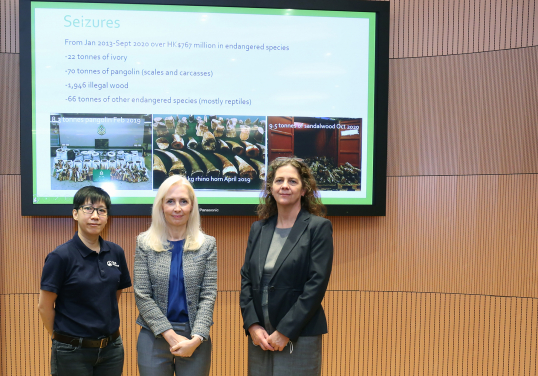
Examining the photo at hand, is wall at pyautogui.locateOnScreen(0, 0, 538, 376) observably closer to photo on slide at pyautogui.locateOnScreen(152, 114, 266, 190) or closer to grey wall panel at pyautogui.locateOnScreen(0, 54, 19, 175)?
grey wall panel at pyautogui.locateOnScreen(0, 54, 19, 175)

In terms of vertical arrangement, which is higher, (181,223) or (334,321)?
(181,223)

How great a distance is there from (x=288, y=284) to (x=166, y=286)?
1.99ft

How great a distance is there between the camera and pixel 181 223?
218 centimetres

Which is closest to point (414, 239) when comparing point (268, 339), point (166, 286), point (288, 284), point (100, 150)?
point (288, 284)

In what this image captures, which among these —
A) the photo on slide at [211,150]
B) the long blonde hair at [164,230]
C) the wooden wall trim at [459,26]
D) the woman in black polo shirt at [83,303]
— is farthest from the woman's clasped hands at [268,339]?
the wooden wall trim at [459,26]

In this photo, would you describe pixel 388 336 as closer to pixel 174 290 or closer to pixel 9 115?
pixel 174 290

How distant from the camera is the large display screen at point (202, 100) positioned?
3121 millimetres

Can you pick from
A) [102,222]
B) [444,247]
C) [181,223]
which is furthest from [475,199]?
[102,222]

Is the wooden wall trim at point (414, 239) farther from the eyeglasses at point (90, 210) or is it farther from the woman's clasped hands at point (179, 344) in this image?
the woman's clasped hands at point (179, 344)

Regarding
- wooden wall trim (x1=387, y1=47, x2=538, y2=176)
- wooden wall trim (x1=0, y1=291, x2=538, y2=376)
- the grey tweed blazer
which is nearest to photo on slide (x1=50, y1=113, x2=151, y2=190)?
wooden wall trim (x1=0, y1=291, x2=538, y2=376)

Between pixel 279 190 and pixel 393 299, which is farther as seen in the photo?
pixel 393 299

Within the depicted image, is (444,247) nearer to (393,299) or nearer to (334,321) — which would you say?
(393,299)

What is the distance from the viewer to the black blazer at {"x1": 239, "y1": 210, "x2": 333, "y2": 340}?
2.07 metres

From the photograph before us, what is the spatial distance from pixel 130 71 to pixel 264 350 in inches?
87.8
